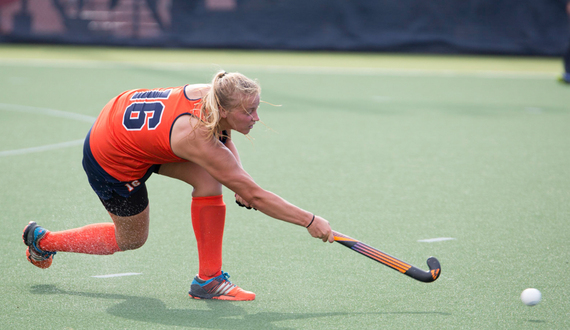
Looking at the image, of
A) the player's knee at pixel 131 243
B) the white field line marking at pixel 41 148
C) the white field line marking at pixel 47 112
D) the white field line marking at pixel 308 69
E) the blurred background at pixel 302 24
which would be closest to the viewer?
the player's knee at pixel 131 243

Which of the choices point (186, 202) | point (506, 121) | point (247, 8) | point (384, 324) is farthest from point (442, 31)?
point (384, 324)

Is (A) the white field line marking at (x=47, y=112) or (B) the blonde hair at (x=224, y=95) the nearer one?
(B) the blonde hair at (x=224, y=95)

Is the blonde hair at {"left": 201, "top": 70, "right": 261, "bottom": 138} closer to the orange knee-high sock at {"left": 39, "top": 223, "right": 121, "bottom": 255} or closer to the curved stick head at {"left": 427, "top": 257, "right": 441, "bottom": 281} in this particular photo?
the orange knee-high sock at {"left": 39, "top": 223, "right": 121, "bottom": 255}

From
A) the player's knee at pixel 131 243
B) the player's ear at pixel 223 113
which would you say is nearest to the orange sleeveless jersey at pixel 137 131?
the player's ear at pixel 223 113

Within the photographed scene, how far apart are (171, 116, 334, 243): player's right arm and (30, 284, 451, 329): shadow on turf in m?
0.49

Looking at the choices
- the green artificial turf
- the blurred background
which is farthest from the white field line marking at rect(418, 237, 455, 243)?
the blurred background

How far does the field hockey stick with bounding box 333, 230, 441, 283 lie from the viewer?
3.17 meters

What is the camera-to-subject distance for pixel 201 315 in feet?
10.2

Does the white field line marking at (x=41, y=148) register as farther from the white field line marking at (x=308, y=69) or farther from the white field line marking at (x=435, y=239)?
the white field line marking at (x=308, y=69)

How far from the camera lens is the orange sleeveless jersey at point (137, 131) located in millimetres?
2947

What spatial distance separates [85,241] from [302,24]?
10688 mm

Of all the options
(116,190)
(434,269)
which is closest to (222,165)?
(116,190)

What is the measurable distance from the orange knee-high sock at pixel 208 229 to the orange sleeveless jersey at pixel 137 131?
281 mm

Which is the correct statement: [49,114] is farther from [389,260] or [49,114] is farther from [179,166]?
[389,260]
